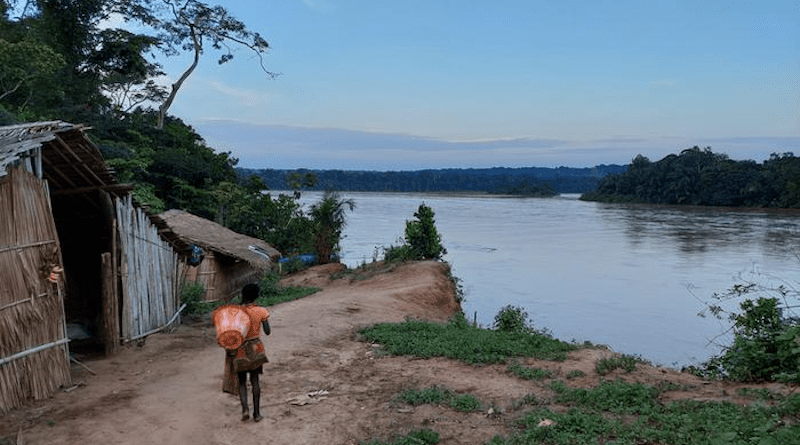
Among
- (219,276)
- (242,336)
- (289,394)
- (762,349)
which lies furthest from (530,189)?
(242,336)

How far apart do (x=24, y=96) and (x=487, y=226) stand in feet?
113

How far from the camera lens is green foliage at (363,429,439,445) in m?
4.95

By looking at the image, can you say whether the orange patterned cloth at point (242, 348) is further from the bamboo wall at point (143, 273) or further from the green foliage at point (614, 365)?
the green foliage at point (614, 365)

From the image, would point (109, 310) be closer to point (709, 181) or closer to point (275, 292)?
point (275, 292)

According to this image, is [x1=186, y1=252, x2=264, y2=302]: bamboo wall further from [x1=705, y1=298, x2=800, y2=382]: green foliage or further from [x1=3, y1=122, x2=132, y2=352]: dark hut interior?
[x1=705, y1=298, x2=800, y2=382]: green foliage

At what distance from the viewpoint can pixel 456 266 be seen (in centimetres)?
2702

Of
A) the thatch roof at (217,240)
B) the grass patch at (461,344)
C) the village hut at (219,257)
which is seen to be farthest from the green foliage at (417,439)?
the thatch roof at (217,240)

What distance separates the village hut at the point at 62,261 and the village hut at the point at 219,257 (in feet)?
17.2

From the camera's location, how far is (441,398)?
19.9ft

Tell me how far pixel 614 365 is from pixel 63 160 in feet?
22.7

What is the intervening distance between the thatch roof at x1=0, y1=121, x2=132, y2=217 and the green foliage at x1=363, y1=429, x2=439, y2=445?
3.98 m

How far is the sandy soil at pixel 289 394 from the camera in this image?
5.18 m

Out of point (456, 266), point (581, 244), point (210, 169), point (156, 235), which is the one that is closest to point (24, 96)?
point (210, 169)

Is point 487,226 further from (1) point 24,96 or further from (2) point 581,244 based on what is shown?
(1) point 24,96
